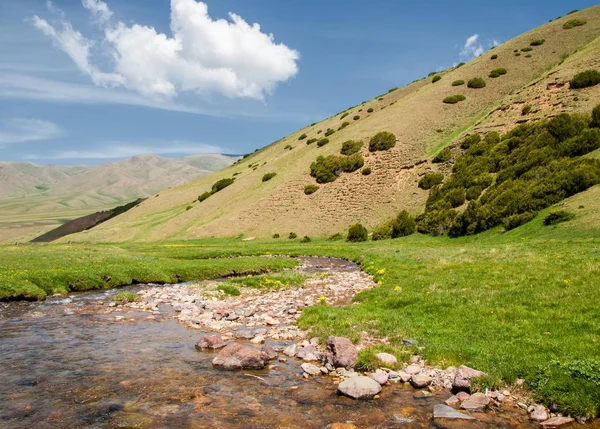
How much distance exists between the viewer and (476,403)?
29.7 feet

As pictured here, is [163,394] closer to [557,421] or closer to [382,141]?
[557,421]

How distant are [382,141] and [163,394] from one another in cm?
7575

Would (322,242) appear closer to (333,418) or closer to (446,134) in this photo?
(446,134)

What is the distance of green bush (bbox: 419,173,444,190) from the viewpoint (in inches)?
2539

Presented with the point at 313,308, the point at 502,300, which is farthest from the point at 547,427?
the point at 313,308

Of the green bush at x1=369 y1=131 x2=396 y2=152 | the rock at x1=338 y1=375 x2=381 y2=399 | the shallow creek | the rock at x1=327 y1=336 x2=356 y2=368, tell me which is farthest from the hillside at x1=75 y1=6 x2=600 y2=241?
the rock at x1=338 y1=375 x2=381 y2=399

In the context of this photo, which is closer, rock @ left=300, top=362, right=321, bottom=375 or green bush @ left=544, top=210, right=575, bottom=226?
rock @ left=300, top=362, right=321, bottom=375

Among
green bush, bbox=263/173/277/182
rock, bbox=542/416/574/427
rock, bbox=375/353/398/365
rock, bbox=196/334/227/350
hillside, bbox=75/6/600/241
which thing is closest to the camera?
rock, bbox=542/416/574/427

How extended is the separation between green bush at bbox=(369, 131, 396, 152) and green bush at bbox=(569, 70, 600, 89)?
102 feet

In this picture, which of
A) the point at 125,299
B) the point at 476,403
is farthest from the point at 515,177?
the point at 476,403

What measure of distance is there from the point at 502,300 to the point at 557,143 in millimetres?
46479

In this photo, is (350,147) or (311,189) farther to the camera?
(350,147)

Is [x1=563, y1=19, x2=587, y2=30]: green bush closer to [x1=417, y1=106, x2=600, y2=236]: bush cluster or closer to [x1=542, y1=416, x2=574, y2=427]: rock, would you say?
[x1=417, y1=106, x2=600, y2=236]: bush cluster

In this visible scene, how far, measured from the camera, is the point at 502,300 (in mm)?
15039
